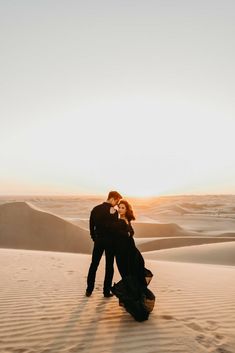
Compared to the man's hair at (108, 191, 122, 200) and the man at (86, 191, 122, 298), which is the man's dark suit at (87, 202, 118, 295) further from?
the man's hair at (108, 191, 122, 200)

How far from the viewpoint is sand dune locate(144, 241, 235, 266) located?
57.0ft

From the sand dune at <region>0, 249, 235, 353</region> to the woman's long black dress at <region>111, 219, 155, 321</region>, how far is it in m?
0.18

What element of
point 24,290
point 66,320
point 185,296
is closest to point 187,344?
point 66,320

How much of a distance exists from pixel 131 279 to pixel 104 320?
68 centimetres

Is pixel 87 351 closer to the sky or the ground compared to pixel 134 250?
closer to the ground

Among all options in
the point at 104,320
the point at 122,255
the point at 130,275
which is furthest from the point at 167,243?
the point at 104,320

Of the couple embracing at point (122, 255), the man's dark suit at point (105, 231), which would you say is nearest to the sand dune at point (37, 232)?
the man's dark suit at point (105, 231)

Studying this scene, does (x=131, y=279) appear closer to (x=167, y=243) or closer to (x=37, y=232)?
(x=37, y=232)

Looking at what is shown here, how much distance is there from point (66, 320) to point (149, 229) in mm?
31493

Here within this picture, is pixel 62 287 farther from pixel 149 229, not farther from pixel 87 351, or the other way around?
pixel 149 229

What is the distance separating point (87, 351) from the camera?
413 cm

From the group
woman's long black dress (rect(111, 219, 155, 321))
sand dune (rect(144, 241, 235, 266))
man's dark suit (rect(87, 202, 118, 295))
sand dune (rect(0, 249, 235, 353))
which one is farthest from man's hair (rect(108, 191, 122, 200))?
sand dune (rect(144, 241, 235, 266))

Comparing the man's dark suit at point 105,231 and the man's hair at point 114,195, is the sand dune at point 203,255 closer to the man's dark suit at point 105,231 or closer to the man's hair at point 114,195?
the man's dark suit at point 105,231

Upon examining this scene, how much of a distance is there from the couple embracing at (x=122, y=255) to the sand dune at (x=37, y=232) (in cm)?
1810
